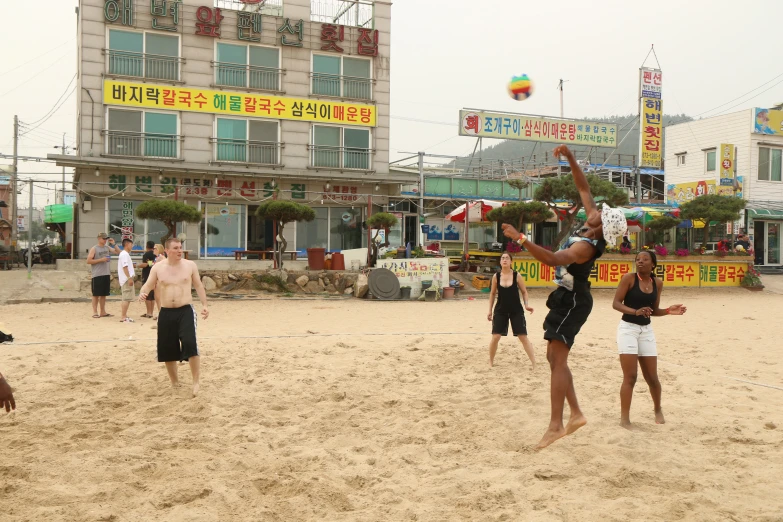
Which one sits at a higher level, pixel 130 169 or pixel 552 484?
pixel 130 169

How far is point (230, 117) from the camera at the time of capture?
82.3 feet

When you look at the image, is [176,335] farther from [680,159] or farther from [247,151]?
[680,159]

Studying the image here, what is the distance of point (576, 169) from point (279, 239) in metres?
14.9

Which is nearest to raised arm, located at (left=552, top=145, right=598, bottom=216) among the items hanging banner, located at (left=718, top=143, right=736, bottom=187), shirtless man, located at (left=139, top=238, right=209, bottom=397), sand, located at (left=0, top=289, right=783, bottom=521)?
sand, located at (left=0, top=289, right=783, bottom=521)

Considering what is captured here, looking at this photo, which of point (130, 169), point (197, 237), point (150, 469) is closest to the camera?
point (150, 469)

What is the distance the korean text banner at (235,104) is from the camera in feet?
77.7

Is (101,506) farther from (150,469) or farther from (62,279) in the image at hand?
(62,279)

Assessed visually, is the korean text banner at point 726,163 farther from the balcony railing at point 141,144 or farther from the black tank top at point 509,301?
the black tank top at point 509,301

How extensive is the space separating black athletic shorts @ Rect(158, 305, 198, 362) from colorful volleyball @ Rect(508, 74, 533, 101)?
4914 mm

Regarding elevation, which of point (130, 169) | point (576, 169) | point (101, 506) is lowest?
point (101, 506)

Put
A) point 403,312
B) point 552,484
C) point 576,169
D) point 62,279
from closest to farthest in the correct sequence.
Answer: point 552,484 < point 576,169 < point 403,312 < point 62,279

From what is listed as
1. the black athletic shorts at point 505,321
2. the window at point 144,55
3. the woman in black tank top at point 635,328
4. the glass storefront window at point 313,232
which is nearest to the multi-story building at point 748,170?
the glass storefront window at point 313,232

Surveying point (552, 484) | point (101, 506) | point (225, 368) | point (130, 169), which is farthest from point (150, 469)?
point (130, 169)

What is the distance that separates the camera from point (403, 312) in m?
14.5
